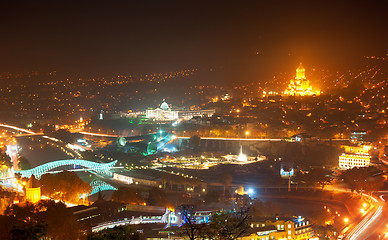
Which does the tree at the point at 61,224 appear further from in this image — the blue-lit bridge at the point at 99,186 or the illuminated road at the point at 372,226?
the illuminated road at the point at 372,226

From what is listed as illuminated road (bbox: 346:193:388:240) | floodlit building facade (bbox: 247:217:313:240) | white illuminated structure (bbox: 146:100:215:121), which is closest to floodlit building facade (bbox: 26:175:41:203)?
floodlit building facade (bbox: 247:217:313:240)

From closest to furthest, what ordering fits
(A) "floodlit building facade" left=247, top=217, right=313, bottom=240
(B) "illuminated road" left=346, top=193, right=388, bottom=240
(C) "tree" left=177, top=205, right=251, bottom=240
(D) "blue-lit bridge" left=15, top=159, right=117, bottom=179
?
(C) "tree" left=177, top=205, right=251, bottom=240 → (A) "floodlit building facade" left=247, top=217, right=313, bottom=240 → (B) "illuminated road" left=346, top=193, right=388, bottom=240 → (D) "blue-lit bridge" left=15, top=159, right=117, bottom=179

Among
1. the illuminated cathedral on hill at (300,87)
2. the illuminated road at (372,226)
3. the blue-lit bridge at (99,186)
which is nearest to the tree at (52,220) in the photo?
the blue-lit bridge at (99,186)

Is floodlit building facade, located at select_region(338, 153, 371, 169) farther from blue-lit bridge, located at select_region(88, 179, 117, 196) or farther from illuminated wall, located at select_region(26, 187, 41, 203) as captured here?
illuminated wall, located at select_region(26, 187, 41, 203)

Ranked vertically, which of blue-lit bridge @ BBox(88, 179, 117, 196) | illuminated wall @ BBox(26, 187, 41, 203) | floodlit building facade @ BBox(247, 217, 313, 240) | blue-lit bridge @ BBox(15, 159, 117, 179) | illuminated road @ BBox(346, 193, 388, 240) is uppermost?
illuminated wall @ BBox(26, 187, 41, 203)

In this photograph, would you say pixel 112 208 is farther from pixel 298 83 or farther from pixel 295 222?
pixel 298 83

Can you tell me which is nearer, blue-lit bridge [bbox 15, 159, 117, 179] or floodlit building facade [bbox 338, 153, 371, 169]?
blue-lit bridge [bbox 15, 159, 117, 179]

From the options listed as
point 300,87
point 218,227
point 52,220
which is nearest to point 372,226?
point 52,220

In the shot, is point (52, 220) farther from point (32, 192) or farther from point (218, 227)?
point (218, 227)

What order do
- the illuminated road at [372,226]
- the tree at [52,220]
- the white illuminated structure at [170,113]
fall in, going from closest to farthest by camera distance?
the tree at [52,220] → the illuminated road at [372,226] → the white illuminated structure at [170,113]

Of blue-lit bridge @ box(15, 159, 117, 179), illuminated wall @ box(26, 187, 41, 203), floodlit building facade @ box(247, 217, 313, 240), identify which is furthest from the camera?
blue-lit bridge @ box(15, 159, 117, 179)

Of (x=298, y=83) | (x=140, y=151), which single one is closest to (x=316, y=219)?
(x=140, y=151)

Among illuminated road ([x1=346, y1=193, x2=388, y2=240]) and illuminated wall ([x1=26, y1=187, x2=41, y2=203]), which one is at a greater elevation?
illuminated wall ([x1=26, y1=187, x2=41, y2=203])
